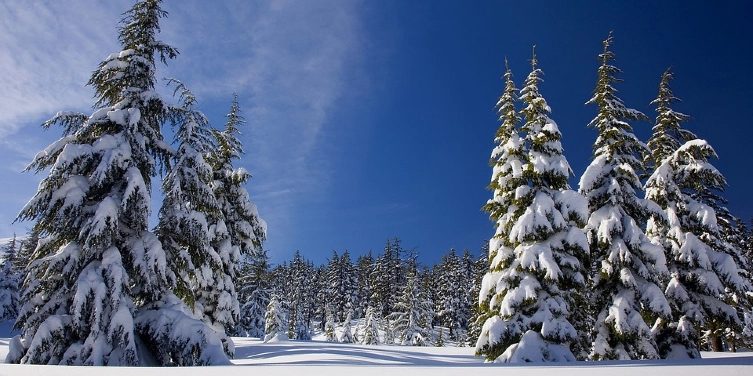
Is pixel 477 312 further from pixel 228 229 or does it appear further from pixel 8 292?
pixel 8 292

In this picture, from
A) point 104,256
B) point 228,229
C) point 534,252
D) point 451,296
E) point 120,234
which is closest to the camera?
point 104,256

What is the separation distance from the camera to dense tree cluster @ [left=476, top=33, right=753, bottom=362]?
15.3 m

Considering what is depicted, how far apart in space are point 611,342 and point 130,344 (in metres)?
16.5

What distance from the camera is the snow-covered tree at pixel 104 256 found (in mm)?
10070

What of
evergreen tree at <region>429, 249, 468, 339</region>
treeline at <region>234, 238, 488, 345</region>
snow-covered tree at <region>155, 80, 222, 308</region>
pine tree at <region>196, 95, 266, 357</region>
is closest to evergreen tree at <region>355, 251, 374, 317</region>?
treeline at <region>234, 238, 488, 345</region>

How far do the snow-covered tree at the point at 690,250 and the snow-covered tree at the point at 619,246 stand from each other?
1.99m

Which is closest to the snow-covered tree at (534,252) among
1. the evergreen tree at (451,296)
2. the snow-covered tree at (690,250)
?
the snow-covered tree at (690,250)

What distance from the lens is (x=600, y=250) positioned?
18.3m

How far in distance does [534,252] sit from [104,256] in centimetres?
1367

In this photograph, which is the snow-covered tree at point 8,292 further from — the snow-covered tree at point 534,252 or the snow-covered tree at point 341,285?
the snow-covered tree at point 534,252

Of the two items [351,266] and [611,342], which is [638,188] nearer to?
[611,342]

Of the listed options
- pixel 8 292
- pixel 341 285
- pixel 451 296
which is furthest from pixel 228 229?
pixel 341 285

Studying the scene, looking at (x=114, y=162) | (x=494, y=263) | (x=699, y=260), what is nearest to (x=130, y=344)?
(x=114, y=162)

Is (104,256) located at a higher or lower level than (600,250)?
lower
